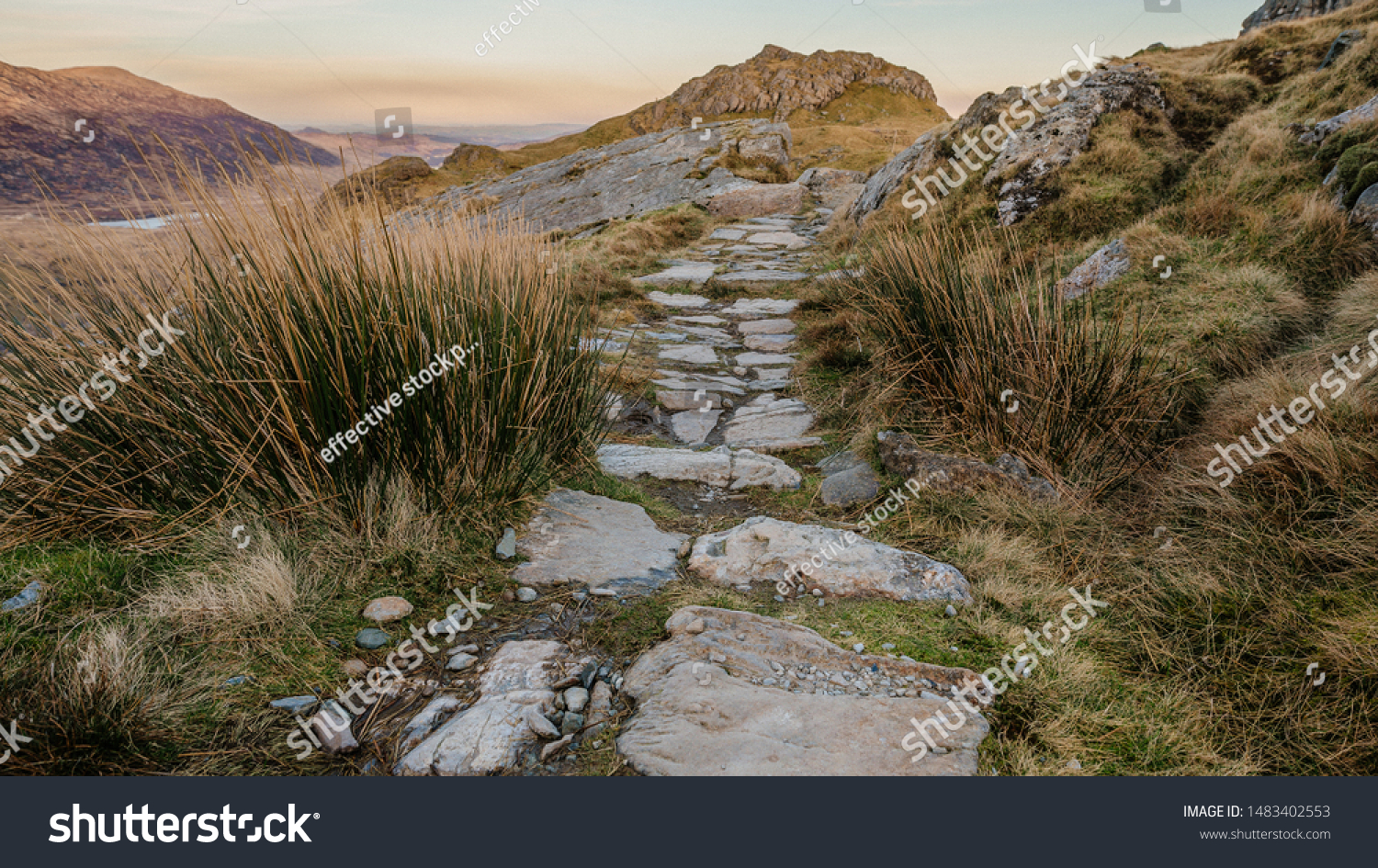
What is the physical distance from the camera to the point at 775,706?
73.7 inches

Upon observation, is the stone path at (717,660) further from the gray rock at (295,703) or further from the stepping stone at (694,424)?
the gray rock at (295,703)

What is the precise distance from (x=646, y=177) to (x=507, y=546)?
49.4 ft

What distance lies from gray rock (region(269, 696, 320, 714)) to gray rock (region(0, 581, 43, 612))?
896 millimetres

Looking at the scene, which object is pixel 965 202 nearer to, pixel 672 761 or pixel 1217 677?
pixel 1217 677

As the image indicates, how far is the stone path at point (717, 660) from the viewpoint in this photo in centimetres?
173

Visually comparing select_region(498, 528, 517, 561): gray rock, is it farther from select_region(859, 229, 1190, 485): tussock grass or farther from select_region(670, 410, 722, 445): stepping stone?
select_region(859, 229, 1190, 485): tussock grass

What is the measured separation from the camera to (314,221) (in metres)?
2.68

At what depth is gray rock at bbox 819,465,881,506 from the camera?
3518mm

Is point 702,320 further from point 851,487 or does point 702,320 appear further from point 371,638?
point 371,638

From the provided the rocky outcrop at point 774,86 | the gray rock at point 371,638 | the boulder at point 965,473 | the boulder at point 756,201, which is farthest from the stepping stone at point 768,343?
the rocky outcrop at point 774,86

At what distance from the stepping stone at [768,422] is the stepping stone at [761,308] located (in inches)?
92.1

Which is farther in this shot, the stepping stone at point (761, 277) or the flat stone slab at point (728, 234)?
the flat stone slab at point (728, 234)

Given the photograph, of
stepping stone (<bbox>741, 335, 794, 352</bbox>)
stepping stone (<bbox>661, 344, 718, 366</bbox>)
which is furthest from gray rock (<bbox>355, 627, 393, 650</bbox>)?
stepping stone (<bbox>741, 335, 794, 352</bbox>)

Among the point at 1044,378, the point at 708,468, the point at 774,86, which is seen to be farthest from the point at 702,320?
the point at 774,86
